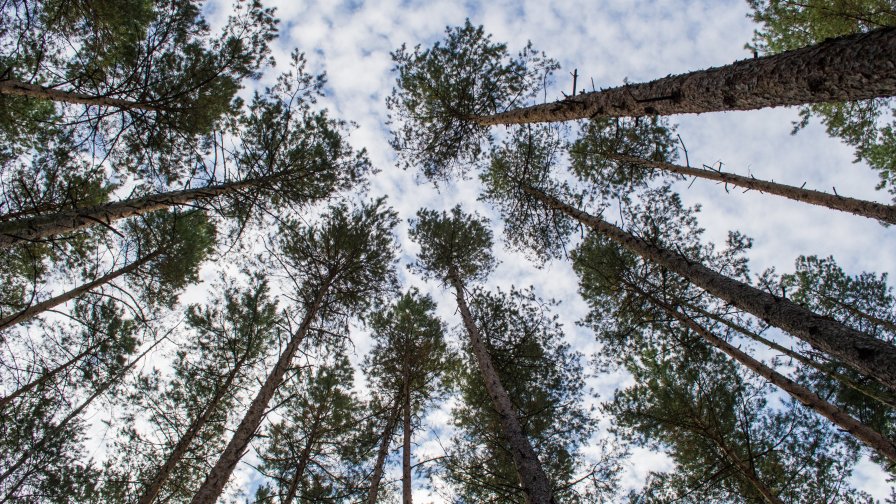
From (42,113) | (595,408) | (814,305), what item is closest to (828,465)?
(814,305)

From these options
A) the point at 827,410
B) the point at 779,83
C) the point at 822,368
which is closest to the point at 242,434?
the point at 779,83

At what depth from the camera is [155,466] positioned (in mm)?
8984

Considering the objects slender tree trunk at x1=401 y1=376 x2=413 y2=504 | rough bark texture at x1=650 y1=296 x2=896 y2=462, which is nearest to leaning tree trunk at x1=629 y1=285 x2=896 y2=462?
rough bark texture at x1=650 y1=296 x2=896 y2=462

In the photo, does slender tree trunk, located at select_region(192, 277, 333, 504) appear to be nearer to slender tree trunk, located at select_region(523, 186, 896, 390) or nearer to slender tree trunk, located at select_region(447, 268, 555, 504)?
slender tree trunk, located at select_region(447, 268, 555, 504)

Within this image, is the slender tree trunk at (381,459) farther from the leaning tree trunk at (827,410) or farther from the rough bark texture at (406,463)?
the leaning tree trunk at (827,410)

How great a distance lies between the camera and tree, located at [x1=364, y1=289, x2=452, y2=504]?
9594 millimetres

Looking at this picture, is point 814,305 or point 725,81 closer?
point 725,81

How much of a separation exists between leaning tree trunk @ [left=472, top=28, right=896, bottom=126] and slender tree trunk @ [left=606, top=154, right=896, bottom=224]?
10.0 feet

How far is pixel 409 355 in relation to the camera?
9719 mm

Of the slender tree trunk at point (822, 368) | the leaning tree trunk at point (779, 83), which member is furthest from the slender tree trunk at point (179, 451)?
the slender tree trunk at point (822, 368)

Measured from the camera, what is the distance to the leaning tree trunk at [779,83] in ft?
6.89

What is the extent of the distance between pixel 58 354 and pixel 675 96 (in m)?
14.5

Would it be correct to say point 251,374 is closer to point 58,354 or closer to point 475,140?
point 58,354

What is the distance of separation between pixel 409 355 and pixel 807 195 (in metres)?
8.67
